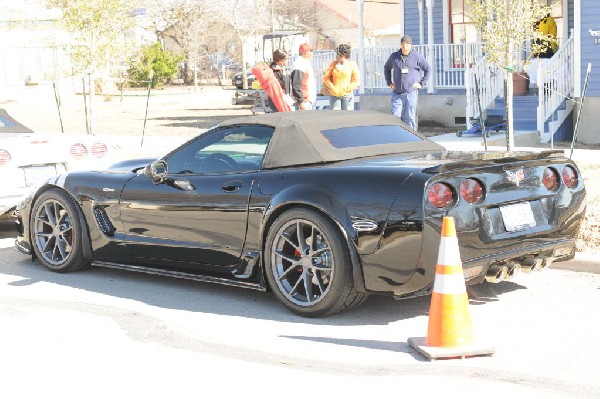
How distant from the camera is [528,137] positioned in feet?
67.8

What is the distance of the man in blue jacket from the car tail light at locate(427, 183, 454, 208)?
934 cm

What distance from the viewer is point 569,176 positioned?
754cm

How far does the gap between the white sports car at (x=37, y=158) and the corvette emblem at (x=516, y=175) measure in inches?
199

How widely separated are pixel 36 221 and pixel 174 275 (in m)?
1.68

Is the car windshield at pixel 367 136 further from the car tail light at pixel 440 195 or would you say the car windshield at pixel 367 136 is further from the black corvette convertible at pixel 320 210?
the car tail light at pixel 440 195

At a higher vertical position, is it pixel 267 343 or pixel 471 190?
pixel 471 190

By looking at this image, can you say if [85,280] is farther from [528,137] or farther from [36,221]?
[528,137]

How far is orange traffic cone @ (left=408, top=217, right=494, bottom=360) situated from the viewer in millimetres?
6098

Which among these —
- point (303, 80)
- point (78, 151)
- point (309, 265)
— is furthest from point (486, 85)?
point (309, 265)

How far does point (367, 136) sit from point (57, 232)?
8.91 feet

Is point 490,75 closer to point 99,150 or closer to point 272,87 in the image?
point 272,87

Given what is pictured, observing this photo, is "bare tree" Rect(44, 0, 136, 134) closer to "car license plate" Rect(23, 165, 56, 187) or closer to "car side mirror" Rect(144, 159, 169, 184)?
"car license plate" Rect(23, 165, 56, 187)

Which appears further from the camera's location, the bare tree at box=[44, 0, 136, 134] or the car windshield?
the bare tree at box=[44, 0, 136, 134]

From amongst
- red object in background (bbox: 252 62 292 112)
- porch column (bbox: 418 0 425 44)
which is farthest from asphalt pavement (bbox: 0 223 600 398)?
porch column (bbox: 418 0 425 44)
